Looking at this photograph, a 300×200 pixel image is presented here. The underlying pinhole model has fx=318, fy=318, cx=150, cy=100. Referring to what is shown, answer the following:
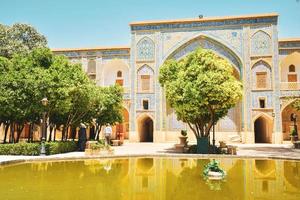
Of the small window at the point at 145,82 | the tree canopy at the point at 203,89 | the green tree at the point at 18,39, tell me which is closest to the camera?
the tree canopy at the point at 203,89

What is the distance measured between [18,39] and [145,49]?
11013 mm

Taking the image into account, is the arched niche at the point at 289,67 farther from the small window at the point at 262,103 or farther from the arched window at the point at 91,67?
the arched window at the point at 91,67

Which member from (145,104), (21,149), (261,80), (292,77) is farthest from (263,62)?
(21,149)

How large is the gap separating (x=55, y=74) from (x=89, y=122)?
20.4 ft

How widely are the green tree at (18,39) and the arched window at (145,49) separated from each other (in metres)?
8.59

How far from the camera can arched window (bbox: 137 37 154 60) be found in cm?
2897

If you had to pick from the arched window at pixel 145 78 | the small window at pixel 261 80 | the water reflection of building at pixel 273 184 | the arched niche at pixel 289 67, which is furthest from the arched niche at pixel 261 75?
the water reflection of building at pixel 273 184

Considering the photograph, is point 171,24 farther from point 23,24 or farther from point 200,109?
point 200,109

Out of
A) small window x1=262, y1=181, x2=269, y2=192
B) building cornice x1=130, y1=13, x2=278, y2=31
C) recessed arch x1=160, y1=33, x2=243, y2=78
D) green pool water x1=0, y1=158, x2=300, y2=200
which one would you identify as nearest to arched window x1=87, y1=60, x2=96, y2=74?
building cornice x1=130, y1=13, x2=278, y2=31

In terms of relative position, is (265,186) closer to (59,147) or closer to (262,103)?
(59,147)

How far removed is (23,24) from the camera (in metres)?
27.7

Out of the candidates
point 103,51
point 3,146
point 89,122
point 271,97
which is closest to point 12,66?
point 3,146

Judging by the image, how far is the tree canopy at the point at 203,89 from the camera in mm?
15320

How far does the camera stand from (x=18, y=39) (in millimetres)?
27172
